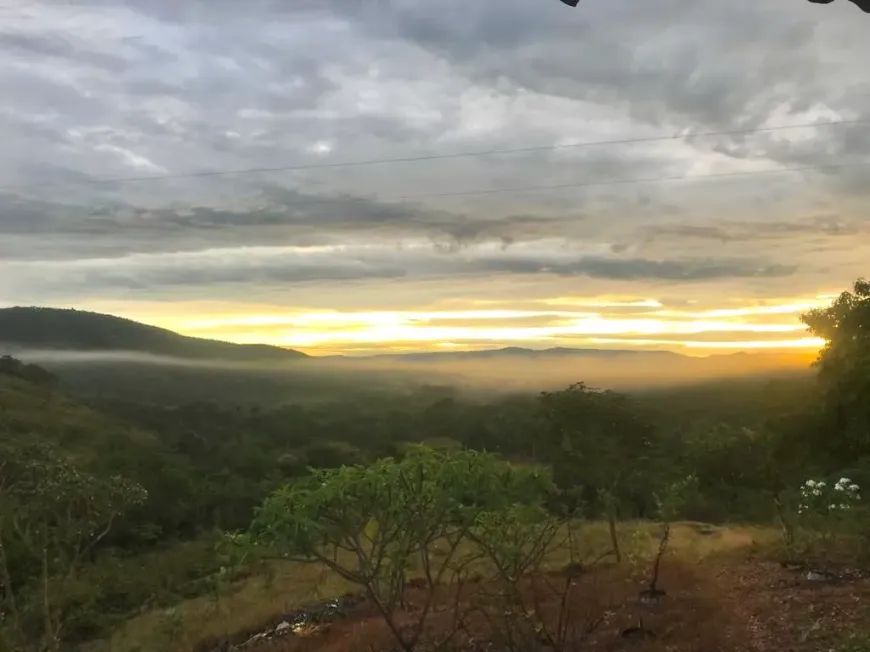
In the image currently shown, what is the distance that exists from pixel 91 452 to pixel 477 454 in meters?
47.7

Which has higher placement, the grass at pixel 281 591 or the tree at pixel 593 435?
the tree at pixel 593 435

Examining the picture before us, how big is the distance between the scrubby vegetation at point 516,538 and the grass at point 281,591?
12 centimetres

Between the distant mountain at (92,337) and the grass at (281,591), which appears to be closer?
the grass at (281,591)

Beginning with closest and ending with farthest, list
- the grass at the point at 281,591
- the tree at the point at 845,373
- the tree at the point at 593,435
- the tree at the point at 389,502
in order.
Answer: the tree at the point at 389,502
the grass at the point at 281,591
the tree at the point at 845,373
the tree at the point at 593,435

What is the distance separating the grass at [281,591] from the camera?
1622cm

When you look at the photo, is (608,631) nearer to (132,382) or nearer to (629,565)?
(629,565)

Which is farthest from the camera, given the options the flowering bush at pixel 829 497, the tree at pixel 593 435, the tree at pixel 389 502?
the tree at pixel 593 435

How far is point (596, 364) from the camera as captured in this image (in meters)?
37.0

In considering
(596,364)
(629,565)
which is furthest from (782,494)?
(596,364)

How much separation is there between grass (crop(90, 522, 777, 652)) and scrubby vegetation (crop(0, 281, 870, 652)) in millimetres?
122

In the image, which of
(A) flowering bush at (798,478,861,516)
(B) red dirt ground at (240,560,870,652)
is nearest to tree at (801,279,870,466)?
(A) flowering bush at (798,478,861,516)

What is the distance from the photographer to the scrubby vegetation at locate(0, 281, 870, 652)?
8.92 m

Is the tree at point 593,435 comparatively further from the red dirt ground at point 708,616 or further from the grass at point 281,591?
the red dirt ground at point 708,616

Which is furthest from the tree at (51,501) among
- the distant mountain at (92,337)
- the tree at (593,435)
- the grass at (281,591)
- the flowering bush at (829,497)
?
the distant mountain at (92,337)
